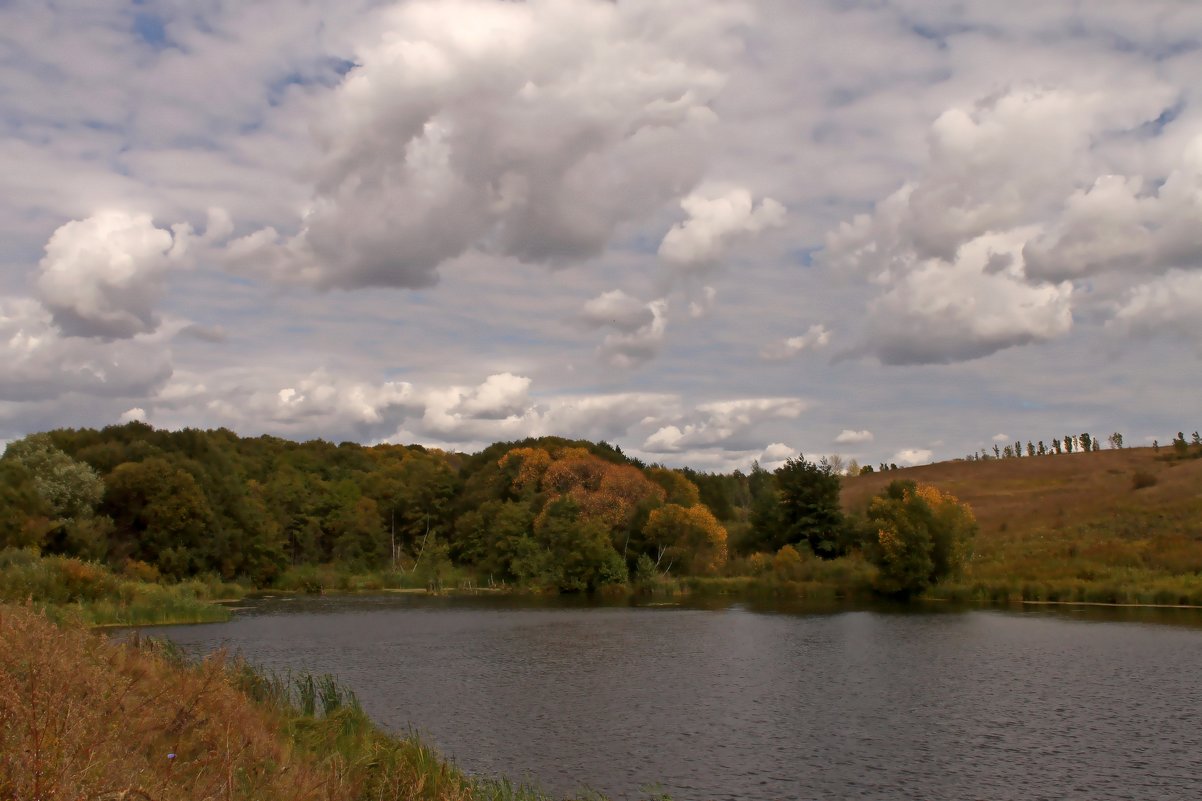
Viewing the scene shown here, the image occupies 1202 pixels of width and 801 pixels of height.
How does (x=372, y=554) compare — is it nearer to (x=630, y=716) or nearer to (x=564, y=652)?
(x=564, y=652)

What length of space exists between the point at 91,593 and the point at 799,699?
3388 centimetres

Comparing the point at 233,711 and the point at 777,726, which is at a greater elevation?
the point at 233,711

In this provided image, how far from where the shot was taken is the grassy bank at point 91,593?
38.2m

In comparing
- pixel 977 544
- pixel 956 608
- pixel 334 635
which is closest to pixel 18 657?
pixel 334 635

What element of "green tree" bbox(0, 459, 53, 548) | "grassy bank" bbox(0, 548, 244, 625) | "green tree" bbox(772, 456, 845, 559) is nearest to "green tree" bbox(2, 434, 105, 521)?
"green tree" bbox(0, 459, 53, 548)

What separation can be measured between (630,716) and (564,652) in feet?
46.3

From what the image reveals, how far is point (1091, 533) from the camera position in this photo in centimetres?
6888

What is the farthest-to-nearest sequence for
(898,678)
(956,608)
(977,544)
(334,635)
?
(977,544), (956,608), (334,635), (898,678)

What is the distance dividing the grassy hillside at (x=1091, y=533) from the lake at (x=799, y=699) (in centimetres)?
619

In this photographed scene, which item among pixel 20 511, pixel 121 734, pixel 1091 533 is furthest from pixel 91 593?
pixel 1091 533

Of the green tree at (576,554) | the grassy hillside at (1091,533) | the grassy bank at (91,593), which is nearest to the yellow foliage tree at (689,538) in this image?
the green tree at (576,554)

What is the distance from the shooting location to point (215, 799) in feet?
28.1

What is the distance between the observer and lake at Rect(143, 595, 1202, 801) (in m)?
18.9

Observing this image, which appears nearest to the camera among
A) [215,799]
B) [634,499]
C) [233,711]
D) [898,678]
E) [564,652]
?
[215,799]
